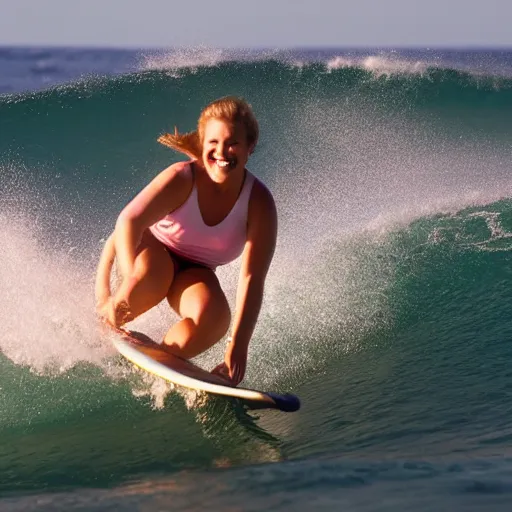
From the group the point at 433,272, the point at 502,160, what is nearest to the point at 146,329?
the point at 433,272

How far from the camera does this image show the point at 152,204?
3301mm

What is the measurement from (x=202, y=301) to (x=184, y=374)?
1.01 feet

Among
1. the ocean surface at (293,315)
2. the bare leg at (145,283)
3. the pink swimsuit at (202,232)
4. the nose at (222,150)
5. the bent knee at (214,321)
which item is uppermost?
the nose at (222,150)

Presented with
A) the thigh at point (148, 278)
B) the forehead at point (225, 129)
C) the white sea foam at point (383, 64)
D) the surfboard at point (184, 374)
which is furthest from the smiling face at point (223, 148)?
the white sea foam at point (383, 64)

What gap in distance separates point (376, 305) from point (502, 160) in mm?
5912

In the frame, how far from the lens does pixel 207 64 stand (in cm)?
1178

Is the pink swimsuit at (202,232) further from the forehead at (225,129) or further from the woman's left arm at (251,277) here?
the forehead at (225,129)

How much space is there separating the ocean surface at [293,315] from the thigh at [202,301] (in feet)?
0.90

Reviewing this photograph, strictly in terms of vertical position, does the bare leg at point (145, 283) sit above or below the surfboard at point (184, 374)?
above

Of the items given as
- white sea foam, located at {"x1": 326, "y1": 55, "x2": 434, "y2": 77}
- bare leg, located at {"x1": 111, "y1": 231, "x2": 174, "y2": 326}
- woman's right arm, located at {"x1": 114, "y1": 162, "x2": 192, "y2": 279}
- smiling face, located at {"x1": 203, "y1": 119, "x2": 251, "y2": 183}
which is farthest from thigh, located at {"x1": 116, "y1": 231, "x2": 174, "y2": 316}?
white sea foam, located at {"x1": 326, "y1": 55, "x2": 434, "y2": 77}

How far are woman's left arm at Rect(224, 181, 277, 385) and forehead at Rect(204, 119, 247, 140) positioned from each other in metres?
0.24

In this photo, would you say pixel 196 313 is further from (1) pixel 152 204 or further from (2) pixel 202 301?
(1) pixel 152 204

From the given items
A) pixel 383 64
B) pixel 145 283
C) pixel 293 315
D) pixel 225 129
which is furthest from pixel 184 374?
pixel 383 64

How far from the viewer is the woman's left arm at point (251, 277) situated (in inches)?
132
